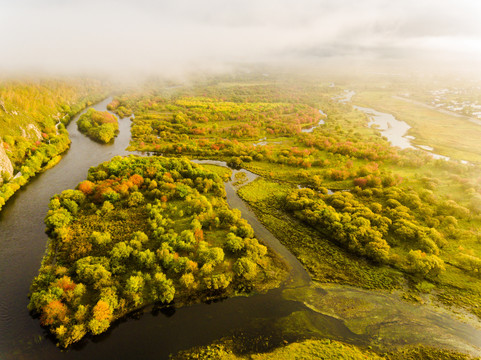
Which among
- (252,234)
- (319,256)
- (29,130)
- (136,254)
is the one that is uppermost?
(29,130)

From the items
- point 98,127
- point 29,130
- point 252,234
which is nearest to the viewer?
point 252,234

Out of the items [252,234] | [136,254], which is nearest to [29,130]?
[136,254]

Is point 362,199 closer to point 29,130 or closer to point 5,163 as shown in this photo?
point 5,163

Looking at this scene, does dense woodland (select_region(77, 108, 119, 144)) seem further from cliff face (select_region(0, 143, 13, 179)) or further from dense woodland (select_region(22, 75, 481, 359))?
dense woodland (select_region(22, 75, 481, 359))

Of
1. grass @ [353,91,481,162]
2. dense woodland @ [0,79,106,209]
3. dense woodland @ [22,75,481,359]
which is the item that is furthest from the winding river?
Result: grass @ [353,91,481,162]

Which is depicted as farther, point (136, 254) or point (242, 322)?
point (136, 254)

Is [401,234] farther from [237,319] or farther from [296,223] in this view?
[237,319]
